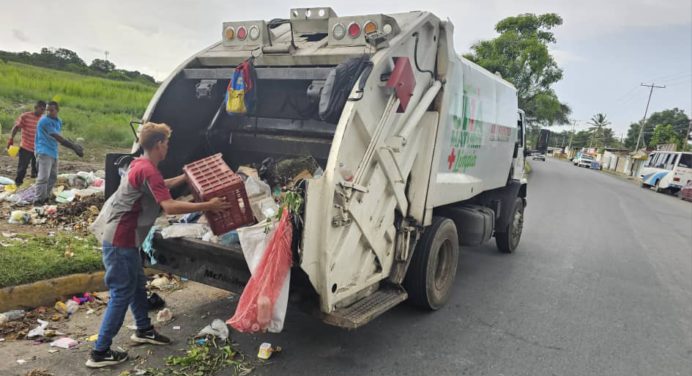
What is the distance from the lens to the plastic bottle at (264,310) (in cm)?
277

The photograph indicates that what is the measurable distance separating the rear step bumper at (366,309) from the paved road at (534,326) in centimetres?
40

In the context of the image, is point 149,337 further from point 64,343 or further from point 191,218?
point 191,218

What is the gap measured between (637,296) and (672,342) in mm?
1390

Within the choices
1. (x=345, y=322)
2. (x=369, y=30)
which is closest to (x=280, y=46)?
(x=369, y=30)

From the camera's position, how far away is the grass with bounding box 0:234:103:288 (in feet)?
12.6

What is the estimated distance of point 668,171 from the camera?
2175 cm

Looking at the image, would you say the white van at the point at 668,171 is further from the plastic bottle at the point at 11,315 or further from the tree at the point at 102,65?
the tree at the point at 102,65

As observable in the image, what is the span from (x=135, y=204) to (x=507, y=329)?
130 inches

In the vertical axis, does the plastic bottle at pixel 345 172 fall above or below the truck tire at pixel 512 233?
above

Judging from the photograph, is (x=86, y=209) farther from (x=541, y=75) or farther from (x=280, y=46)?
(x=541, y=75)

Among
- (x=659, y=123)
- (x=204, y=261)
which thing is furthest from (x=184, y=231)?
(x=659, y=123)

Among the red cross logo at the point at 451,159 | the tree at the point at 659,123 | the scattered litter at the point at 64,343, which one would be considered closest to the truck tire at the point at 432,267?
the red cross logo at the point at 451,159

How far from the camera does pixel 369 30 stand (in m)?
3.44

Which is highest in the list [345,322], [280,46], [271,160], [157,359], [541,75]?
[541,75]
